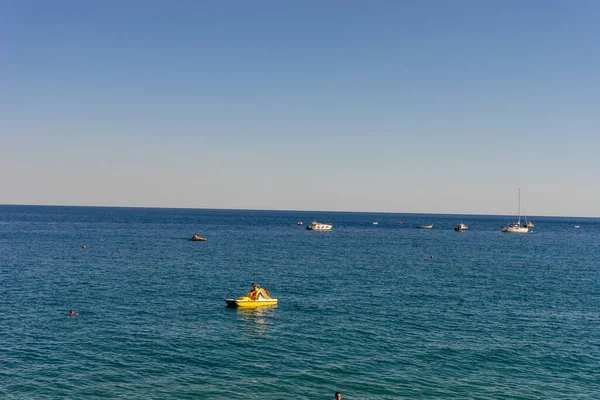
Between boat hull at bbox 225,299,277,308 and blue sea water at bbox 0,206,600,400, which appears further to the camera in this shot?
boat hull at bbox 225,299,277,308

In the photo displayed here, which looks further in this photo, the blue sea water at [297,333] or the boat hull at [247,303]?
the boat hull at [247,303]

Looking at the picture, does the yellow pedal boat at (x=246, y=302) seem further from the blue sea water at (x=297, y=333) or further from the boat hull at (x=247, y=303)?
the blue sea water at (x=297, y=333)

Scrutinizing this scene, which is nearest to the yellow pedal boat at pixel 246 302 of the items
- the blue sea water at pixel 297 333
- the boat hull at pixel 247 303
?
the boat hull at pixel 247 303

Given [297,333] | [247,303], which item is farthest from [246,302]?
[297,333]

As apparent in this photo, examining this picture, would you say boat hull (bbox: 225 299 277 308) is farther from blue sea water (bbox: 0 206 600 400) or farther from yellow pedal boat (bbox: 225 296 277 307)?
blue sea water (bbox: 0 206 600 400)

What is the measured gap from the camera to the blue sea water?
36719 millimetres

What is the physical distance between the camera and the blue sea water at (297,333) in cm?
3672

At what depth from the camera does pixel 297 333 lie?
49.7 metres

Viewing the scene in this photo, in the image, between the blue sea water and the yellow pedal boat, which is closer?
the blue sea water

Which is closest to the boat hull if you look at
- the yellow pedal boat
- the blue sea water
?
the yellow pedal boat

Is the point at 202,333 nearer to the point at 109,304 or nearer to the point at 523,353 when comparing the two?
the point at 109,304

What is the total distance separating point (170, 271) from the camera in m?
88.1

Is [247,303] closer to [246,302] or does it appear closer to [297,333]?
[246,302]

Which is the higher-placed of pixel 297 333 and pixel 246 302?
pixel 246 302
